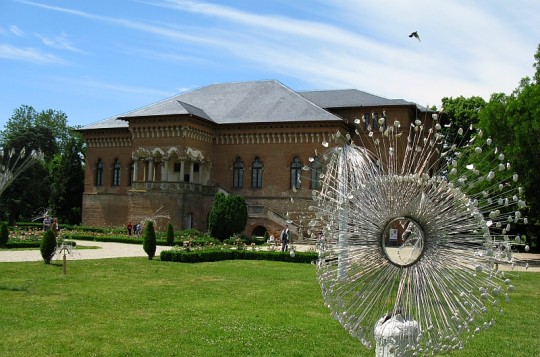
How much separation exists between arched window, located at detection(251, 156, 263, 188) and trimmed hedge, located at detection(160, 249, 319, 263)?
55.1 ft

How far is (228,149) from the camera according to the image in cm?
4347

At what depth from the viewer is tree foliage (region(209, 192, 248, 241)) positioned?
3466 cm

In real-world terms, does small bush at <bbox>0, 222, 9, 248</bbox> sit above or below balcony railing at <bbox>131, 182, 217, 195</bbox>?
below

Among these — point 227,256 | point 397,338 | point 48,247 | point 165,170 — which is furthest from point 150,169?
point 397,338

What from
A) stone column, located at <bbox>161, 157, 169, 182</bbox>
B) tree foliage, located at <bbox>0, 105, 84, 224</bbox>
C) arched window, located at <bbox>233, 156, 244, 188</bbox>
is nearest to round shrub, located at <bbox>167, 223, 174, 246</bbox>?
stone column, located at <bbox>161, 157, 169, 182</bbox>

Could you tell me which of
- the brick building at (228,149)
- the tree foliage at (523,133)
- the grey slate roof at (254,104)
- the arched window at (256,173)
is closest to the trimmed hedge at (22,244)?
the brick building at (228,149)

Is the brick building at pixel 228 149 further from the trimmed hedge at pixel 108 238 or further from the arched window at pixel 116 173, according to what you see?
the trimmed hedge at pixel 108 238

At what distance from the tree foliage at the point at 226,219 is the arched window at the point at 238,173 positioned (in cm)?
823

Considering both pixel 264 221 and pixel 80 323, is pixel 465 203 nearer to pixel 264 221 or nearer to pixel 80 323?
pixel 80 323

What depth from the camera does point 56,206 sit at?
55188mm

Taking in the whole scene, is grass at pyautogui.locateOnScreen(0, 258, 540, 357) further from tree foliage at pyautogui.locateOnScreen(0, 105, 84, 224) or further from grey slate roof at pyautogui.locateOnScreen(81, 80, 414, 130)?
tree foliage at pyautogui.locateOnScreen(0, 105, 84, 224)

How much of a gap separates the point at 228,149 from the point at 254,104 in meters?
4.17

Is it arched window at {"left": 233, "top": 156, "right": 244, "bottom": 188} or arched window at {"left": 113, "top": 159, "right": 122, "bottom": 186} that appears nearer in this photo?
arched window at {"left": 233, "top": 156, "right": 244, "bottom": 188}

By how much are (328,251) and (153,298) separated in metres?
9.84
